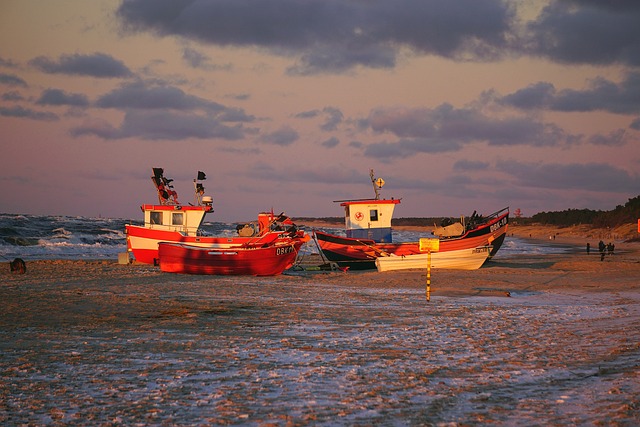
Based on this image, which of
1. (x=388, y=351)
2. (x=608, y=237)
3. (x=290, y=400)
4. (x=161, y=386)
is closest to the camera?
(x=290, y=400)

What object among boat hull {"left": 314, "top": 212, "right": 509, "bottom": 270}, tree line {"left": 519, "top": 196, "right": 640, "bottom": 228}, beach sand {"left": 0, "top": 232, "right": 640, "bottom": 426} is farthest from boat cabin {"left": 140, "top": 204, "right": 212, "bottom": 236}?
tree line {"left": 519, "top": 196, "right": 640, "bottom": 228}

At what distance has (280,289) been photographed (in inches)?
960

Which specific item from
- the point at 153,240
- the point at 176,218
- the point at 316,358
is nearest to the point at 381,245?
the point at 176,218

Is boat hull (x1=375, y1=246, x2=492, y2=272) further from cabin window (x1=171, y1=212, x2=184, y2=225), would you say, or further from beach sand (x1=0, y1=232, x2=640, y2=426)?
cabin window (x1=171, y1=212, x2=184, y2=225)

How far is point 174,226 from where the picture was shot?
38.7 metres

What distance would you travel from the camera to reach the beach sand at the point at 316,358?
7.81 meters

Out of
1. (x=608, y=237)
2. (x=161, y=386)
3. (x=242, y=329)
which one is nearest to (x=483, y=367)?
(x=161, y=386)

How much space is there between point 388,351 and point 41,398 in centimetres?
570

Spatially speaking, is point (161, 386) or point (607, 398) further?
point (161, 386)

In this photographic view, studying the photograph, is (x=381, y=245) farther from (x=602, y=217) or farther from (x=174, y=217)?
(x=602, y=217)

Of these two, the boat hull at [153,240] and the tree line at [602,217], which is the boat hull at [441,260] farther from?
the tree line at [602,217]

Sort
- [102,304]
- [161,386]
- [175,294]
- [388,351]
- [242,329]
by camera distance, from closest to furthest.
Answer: [161,386] → [388,351] → [242,329] → [102,304] → [175,294]

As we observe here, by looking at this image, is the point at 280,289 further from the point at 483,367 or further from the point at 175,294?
the point at 483,367

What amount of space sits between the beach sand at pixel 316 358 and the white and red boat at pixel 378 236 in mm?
12741
